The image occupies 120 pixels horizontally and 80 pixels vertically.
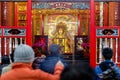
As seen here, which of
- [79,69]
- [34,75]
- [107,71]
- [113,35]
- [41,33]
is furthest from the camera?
[41,33]

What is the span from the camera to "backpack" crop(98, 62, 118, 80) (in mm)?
5957

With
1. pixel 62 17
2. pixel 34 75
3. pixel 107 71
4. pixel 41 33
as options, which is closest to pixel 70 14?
pixel 62 17

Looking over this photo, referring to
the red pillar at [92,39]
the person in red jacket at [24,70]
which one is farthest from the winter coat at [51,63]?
the red pillar at [92,39]

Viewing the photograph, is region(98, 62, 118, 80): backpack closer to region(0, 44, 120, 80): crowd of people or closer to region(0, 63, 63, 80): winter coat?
→ region(0, 44, 120, 80): crowd of people

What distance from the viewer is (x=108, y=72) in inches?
236

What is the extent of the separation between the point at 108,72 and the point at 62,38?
242 inches

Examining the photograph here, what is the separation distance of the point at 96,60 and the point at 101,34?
0.68 m

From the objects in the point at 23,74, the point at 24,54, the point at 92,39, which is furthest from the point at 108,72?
the point at 92,39

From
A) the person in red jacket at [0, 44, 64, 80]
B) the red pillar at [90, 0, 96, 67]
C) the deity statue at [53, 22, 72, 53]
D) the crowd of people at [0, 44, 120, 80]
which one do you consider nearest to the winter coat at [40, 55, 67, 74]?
the crowd of people at [0, 44, 120, 80]

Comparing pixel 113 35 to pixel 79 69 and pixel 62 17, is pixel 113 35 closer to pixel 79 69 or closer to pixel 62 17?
pixel 62 17

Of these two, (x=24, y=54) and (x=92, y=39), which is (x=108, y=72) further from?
(x=92, y=39)

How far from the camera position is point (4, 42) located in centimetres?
1040

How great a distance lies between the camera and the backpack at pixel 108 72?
5.96m

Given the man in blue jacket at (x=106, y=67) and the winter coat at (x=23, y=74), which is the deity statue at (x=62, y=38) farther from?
the winter coat at (x=23, y=74)
